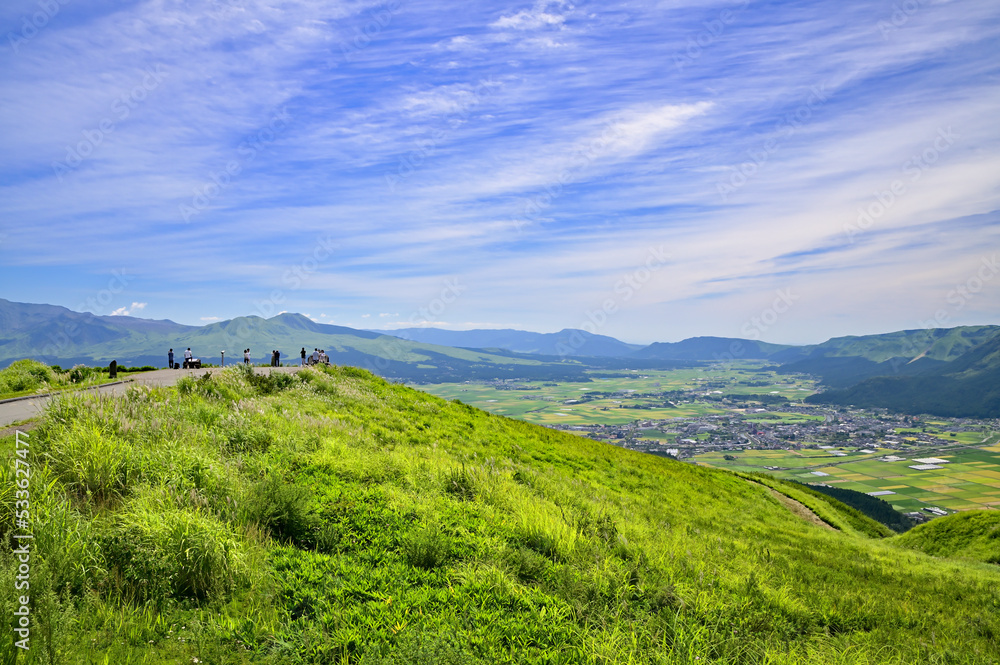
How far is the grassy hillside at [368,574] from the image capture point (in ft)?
17.7

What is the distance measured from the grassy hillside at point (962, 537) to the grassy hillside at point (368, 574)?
13631mm

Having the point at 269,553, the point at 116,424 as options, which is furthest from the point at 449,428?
the point at 269,553

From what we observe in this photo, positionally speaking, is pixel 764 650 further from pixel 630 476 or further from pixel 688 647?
pixel 630 476

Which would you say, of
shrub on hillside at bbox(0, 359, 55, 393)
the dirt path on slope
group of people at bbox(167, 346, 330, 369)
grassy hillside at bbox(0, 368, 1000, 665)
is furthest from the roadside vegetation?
the dirt path on slope

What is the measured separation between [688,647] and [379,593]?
4.35m

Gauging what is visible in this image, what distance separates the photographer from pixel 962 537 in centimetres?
2381

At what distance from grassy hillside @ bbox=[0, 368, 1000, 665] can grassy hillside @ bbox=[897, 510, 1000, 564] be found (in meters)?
13.6

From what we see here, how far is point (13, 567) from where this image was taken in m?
5.16

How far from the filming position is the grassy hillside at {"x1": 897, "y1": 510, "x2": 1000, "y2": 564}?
71.5ft

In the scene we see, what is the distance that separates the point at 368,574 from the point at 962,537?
3273 cm

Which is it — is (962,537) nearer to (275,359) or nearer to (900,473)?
(275,359)

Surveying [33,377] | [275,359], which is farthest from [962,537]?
[33,377]

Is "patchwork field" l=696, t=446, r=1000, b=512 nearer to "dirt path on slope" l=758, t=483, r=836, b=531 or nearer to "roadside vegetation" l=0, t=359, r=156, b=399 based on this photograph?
"dirt path on slope" l=758, t=483, r=836, b=531

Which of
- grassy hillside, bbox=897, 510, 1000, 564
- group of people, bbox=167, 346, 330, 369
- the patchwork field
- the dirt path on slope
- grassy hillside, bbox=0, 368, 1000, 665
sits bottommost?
the patchwork field
